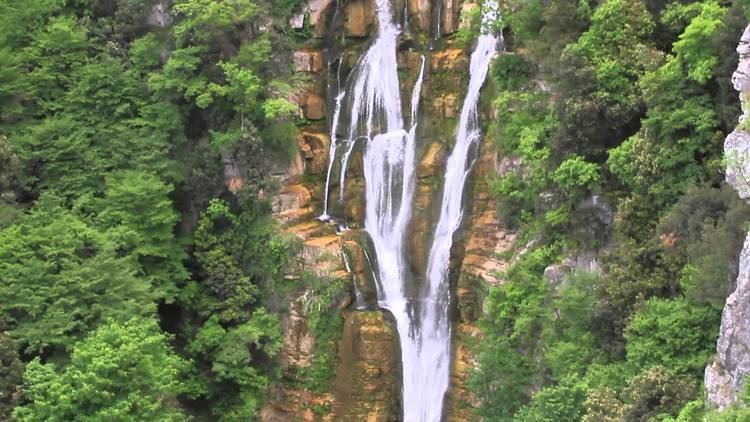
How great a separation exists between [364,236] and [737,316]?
13752mm

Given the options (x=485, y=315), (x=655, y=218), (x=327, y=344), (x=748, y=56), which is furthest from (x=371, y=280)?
(x=748, y=56)

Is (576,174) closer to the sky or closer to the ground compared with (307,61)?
closer to the ground

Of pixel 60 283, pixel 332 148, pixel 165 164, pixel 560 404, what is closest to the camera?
pixel 560 404

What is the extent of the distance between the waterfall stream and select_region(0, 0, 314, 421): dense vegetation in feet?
8.72

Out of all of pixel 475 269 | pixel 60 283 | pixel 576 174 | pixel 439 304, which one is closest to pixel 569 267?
pixel 576 174

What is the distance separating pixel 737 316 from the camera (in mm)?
13914

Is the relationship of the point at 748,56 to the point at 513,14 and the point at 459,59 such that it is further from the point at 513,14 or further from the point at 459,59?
the point at 459,59

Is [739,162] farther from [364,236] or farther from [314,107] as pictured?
[314,107]

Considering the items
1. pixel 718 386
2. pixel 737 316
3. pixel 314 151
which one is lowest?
pixel 718 386

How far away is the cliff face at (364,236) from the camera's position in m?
24.3

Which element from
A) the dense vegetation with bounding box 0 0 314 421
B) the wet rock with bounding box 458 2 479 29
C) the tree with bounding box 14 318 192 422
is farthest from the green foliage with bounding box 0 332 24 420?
the wet rock with bounding box 458 2 479 29

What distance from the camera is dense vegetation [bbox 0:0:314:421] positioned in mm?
22609

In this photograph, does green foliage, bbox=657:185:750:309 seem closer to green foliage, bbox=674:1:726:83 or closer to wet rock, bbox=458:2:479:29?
green foliage, bbox=674:1:726:83

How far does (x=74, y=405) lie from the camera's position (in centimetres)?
1777
